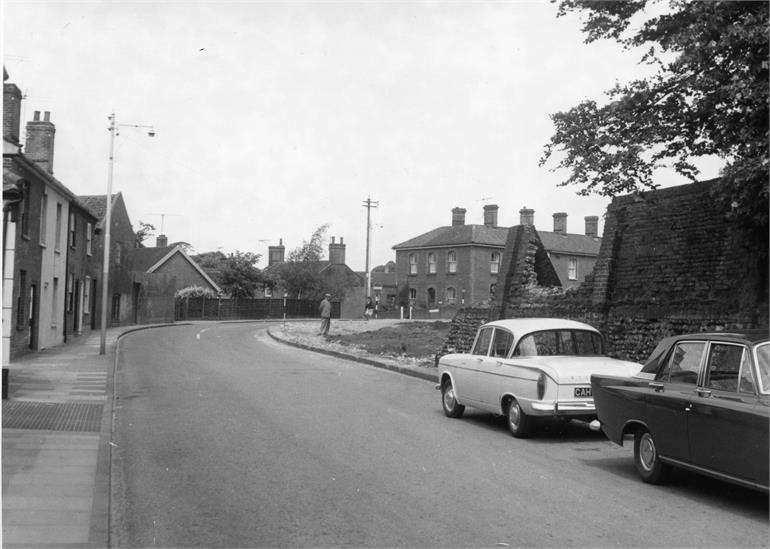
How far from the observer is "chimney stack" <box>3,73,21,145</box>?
20.5 meters

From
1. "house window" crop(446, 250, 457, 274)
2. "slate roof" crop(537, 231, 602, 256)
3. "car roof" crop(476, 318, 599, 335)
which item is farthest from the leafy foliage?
"car roof" crop(476, 318, 599, 335)

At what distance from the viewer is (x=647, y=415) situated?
7.60 m

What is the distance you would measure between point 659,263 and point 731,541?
9.64m

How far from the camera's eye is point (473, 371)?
11.6 meters

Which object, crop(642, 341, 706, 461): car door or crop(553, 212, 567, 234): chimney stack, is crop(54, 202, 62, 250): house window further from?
crop(553, 212, 567, 234): chimney stack

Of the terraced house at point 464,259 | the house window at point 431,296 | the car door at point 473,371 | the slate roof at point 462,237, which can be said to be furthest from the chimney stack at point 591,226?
the car door at point 473,371

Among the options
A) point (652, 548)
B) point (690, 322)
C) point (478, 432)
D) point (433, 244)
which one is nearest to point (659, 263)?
point (690, 322)

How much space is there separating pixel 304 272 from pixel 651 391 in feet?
208

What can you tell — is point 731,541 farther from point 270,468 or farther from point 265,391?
point 265,391

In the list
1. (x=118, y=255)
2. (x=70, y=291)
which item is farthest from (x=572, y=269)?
(x=70, y=291)

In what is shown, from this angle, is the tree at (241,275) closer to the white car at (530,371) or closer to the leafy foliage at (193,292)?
the leafy foliage at (193,292)

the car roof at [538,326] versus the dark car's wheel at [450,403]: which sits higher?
Result: the car roof at [538,326]

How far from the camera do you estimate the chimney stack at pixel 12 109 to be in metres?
20.5

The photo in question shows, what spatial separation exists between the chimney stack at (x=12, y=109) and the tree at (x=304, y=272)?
4900 cm
